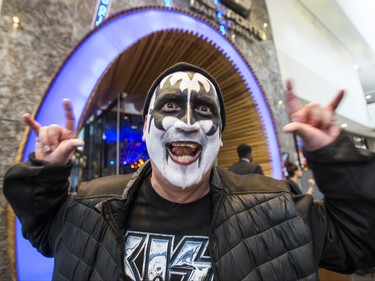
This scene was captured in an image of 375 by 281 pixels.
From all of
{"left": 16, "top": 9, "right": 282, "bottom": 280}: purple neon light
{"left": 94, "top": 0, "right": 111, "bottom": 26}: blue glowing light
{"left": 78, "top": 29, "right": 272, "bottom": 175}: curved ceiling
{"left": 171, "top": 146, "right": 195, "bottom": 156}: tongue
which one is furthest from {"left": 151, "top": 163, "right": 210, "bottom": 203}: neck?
{"left": 94, "top": 0, "right": 111, "bottom": 26}: blue glowing light

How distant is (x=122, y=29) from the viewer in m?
1.92

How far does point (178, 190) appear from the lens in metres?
0.99

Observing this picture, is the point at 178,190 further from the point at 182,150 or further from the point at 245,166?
the point at 245,166

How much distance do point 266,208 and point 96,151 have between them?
8.25 feet

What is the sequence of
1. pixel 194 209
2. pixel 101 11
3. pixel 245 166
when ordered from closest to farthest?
pixel 194 209, pixel 101 11, pixel 245 166

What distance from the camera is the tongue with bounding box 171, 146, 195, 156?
101 centimetres

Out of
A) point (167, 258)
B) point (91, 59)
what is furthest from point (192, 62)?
point (167, 258)

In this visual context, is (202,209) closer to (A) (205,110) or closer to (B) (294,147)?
(A) (205,110)

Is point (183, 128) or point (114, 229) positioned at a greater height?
point (183, 128)

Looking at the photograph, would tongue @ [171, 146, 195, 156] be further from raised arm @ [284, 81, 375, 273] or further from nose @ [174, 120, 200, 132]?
raised arm @ [284, 81, 375, 273]

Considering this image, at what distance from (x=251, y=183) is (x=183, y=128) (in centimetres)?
39

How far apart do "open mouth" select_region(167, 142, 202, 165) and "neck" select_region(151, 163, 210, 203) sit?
0.31 ft

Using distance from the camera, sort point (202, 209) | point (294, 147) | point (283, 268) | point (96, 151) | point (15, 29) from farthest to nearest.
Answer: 1. point (294, 147)
2. point (96, 151)
3. point (15, 29)
4. point (202, 209)
5. point (283, 268)

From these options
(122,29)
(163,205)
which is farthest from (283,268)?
(122,29)
